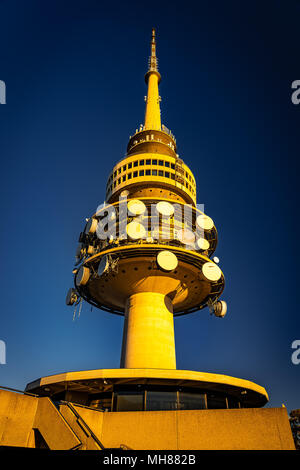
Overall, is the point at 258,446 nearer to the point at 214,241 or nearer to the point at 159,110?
the point at 214,241

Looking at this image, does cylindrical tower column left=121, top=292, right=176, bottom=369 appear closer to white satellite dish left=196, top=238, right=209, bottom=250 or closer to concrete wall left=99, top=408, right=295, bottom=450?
white satellite dish left=196, top=238, right=209, bottom=250

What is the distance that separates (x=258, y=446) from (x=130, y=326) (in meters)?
17.1

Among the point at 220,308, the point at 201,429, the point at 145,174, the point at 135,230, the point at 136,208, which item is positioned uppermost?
the point at 145,174

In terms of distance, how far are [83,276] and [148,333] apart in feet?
28.4

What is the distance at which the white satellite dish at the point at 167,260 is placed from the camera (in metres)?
28.5

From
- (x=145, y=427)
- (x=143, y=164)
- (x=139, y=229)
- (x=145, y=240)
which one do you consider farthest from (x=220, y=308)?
(x=143, y=164)

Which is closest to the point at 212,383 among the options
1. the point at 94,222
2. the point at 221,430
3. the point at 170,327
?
the point at 221,430

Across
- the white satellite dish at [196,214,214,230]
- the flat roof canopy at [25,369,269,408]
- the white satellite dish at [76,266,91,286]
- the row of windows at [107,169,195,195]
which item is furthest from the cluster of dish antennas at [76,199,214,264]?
the flat roof canopy at [25,369,269,408]

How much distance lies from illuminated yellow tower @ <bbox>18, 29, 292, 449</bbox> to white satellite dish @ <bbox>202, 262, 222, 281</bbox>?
0.36ft

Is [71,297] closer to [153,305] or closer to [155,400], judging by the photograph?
[153,305]

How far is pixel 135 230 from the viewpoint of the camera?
31969mm

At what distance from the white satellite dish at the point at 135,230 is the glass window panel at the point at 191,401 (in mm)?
14623

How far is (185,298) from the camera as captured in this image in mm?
36344

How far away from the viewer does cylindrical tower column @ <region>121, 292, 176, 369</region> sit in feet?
96.6
